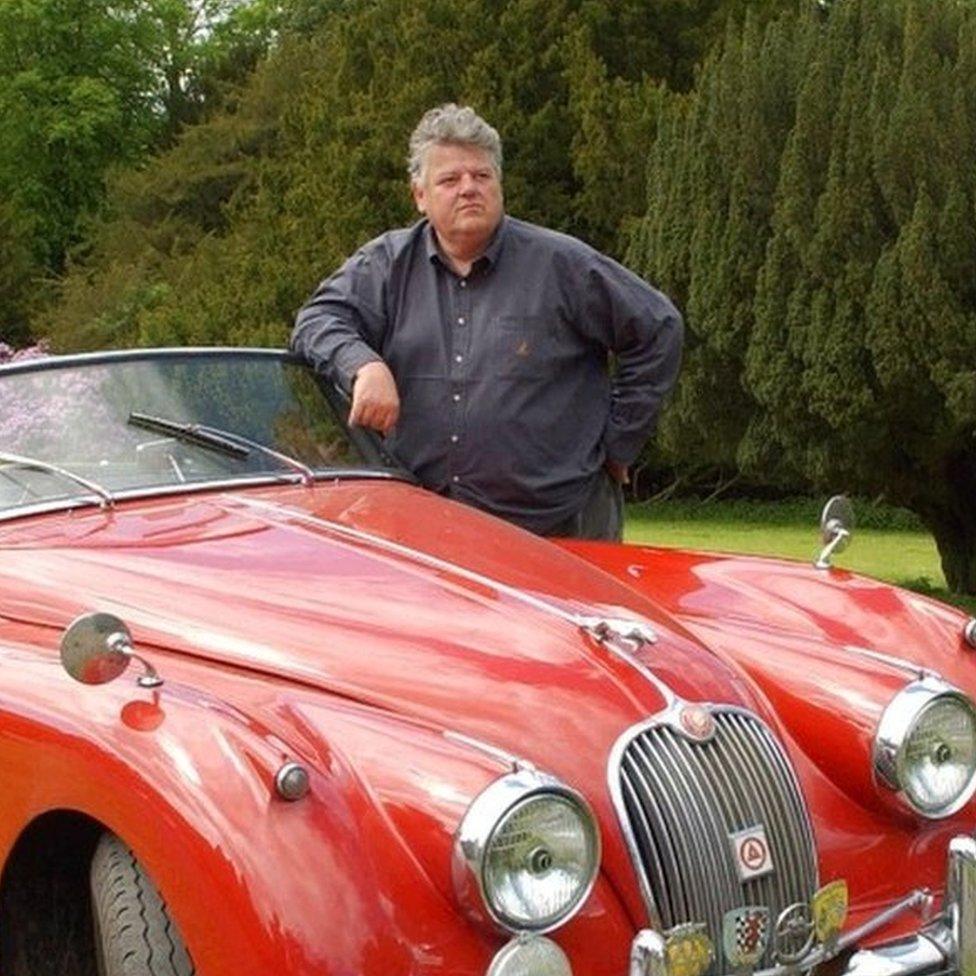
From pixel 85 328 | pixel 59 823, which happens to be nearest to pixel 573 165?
pixel 85 328

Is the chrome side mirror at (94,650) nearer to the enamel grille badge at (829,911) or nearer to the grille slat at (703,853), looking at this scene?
the grille slat at (703,853)

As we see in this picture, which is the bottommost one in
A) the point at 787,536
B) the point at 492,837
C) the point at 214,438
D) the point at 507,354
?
the point at 787,536

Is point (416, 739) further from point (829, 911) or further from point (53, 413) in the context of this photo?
point (53, 413)

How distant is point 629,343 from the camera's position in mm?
5328

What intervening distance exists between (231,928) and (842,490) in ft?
44.7

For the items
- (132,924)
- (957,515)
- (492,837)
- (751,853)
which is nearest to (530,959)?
(492,837)

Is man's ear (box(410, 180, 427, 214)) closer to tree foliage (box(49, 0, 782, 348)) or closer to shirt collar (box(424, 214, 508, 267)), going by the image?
shirt collar (box(424, 214, 508, 267))

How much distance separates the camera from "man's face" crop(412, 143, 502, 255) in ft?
16.6

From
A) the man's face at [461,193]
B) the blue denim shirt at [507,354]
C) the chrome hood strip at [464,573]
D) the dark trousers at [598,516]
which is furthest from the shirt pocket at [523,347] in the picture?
the chrome hood strip at [464,573]

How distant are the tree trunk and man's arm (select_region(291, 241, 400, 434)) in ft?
36.7

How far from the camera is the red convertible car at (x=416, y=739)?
2.96 m

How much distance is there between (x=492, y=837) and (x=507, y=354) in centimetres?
234

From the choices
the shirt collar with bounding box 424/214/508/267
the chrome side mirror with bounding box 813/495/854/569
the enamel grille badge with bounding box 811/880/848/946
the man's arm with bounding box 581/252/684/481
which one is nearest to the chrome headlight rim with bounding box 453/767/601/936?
the enamel grille badge with bounding box 811/880/848/946

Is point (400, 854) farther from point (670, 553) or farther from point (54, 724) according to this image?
point (670, 553)
